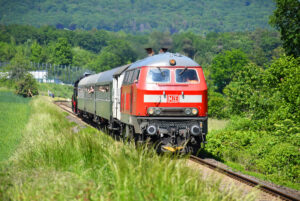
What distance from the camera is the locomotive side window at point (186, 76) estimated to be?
1398 centimetres

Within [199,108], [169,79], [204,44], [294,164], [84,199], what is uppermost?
[204,44]

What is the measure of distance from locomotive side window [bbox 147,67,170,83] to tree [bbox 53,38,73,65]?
470ft

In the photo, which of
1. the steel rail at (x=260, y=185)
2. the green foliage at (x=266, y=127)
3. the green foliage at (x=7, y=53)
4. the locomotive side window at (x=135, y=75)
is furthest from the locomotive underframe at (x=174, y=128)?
the green foliage at (x=7, y=53)

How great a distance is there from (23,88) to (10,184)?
64.6 metres

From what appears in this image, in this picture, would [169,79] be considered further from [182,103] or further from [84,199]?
[84,199]

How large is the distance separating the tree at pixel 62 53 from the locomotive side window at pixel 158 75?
143m

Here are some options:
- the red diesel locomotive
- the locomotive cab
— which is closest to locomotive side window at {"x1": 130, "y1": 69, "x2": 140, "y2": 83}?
the red diesel locomotive

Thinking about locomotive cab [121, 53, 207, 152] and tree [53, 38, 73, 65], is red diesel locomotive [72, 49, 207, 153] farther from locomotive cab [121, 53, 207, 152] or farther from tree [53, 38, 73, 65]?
tree [53, 38, 73, 65]

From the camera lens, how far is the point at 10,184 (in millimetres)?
8008

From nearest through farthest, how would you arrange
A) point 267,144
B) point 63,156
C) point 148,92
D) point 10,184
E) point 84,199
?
point 84,199 < point 10,184 < point 63,156 < point 148,92 < point 267,144

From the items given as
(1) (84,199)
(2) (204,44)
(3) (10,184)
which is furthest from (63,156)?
(2) (204,44)

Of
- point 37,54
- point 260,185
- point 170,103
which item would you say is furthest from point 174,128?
point 37,54

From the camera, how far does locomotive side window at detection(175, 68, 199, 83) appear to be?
13977 millimetres

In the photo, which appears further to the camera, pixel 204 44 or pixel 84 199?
pixel 204 44
